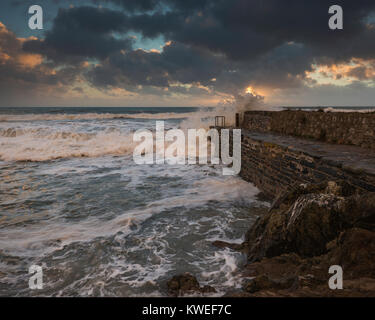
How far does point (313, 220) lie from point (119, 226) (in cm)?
359

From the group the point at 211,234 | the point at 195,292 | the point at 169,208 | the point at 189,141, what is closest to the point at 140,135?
the point at 189,141

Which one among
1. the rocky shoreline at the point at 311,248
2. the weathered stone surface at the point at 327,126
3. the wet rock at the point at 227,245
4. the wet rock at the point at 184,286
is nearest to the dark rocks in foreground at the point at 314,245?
the rocky shoreline at the point at 311,248

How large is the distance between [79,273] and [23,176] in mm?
7289

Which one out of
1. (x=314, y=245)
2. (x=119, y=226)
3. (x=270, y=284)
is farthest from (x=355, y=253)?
(x=119, y=226)

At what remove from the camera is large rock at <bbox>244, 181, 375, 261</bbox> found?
292 cm

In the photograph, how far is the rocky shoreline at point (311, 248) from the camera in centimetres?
243

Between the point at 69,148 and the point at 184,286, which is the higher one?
the point at 69,148

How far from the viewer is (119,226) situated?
507 centimetres

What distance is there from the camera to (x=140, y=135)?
60.0 ft

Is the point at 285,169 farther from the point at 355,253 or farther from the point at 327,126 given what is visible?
the point at 355,253

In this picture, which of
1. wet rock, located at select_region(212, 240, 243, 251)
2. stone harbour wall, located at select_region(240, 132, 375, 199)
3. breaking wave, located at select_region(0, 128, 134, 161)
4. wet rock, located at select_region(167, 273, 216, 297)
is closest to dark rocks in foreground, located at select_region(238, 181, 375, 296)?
wet rock, located at select_region(212, 240, 243, 251)

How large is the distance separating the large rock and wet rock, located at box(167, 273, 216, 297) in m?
1.01

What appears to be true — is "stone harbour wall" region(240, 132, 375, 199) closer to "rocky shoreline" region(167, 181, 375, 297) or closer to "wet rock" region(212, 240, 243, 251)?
"rocky shoreline" region(167, 181, 375, 297)
